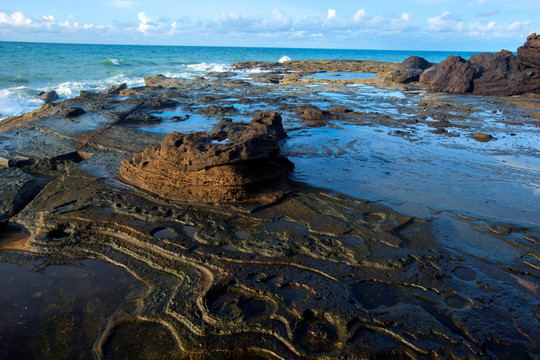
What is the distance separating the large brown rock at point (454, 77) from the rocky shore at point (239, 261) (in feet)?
52.1

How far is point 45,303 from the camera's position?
3287mm

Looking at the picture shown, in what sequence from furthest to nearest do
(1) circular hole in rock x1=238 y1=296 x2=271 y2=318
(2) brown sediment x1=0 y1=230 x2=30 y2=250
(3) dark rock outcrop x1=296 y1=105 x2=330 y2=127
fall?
(3) dark rock outcrop x1=296 y1=105 x2=330 y2=127 → (2) brown sediment x1=0 y1=230 x2=30 y2=250 → (1) circular hole in rock x1=238 y1=296 x2=271 y2=318

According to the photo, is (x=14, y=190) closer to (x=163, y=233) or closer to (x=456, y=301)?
(x=163, y=233)

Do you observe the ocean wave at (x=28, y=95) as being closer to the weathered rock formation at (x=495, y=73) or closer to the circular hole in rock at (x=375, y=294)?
the circular hole in rock at (x=375, y=294)

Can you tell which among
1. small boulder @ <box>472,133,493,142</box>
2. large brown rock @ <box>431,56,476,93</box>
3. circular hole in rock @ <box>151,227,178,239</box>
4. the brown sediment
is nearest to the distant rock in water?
circular hole in rock @ <box>151,227,178,239</box>

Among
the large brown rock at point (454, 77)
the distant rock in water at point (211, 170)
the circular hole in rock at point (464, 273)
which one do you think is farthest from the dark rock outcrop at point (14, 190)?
the large brown rock at point (454, 77)

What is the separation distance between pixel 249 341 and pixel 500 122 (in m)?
13.9

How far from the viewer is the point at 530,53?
65.0ft

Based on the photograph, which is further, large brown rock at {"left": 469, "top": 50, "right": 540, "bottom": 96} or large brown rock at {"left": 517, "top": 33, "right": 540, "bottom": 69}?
large brown rock at {"left": 469, "top": 50, "right": 540, "bottom": 96}

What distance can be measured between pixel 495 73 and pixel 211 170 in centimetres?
2236

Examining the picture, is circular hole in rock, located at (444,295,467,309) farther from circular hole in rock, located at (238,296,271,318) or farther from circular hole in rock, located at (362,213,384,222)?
circular hole in rock, located at (238,296,271,318)

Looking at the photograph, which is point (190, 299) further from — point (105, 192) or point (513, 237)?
point (513, 237)

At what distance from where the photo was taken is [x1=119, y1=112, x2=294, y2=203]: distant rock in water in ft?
17.4

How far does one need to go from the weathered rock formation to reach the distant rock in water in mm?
20252
